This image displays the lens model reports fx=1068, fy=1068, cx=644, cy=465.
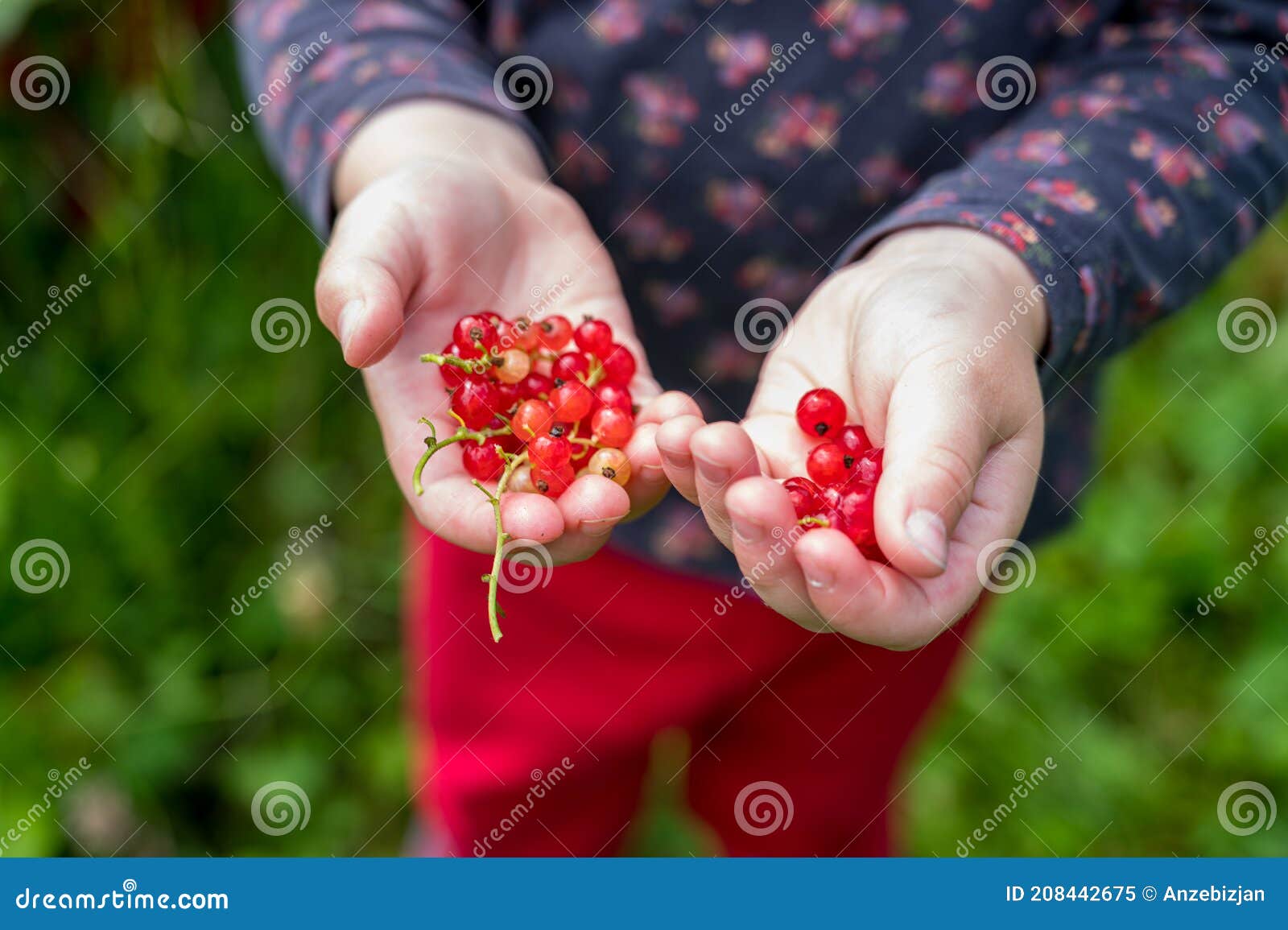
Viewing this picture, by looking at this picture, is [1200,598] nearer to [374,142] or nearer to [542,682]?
[542,682]

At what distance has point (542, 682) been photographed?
5.08 ft

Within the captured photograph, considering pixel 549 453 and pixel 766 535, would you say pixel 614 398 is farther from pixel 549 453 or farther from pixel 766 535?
pixel 766 535

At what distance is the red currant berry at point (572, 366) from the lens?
118 cm

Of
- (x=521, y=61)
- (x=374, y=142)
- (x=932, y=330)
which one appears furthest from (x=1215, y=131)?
(x=374, y=142)

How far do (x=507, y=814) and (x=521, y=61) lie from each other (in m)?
1.07

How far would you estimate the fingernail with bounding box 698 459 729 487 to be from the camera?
2.86 ft

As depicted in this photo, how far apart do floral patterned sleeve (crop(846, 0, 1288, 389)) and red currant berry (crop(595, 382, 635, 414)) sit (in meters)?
0.31

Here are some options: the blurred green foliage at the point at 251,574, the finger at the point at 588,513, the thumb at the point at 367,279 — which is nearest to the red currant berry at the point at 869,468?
the finger at the point at 588,513

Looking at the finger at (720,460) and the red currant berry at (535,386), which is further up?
the finger at (720,460)

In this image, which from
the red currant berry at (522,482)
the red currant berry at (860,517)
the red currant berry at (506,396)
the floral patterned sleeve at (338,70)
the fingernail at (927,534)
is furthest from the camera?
the floral patterned sleeve at (338,70)

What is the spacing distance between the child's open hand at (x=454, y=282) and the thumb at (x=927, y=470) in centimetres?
23

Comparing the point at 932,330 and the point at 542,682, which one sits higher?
the point at 932,330

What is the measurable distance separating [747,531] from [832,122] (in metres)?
0.66

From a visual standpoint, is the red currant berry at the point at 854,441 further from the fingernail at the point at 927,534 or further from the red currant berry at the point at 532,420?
the red currant berry at the point at 532,420
